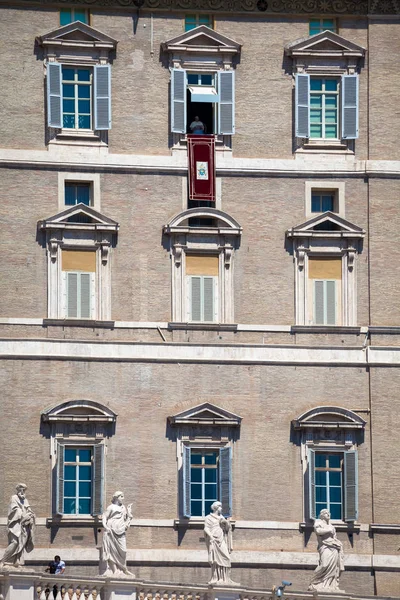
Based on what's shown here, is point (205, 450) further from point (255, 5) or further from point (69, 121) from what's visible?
point (255, 5)

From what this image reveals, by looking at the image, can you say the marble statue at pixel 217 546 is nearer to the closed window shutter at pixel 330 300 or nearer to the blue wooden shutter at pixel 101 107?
the closed window shutter at pixel 330 300

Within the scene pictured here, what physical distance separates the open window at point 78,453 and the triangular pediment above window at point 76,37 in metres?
9.15

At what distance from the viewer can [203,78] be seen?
74.1 metres

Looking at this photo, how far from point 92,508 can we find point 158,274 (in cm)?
623

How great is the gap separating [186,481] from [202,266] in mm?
5579

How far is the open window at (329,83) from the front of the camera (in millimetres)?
74062

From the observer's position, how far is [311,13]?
245 ft

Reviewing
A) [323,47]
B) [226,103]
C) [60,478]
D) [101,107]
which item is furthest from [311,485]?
[323,47]

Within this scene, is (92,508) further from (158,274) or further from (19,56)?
(19,56)

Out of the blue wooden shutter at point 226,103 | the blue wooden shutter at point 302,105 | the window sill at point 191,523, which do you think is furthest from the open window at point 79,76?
the window sill at point 191,523

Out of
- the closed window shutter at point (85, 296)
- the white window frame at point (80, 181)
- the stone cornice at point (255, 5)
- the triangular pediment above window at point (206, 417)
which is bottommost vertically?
the triangular pediment above window at point (206, 417)

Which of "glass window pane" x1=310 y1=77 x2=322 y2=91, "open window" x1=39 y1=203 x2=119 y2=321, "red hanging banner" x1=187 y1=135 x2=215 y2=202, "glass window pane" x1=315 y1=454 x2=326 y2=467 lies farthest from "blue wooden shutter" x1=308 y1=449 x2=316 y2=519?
"glass window pane" x1=310 y1=77 x2=322 y2=91

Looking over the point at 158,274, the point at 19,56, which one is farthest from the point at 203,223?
the point at 19,56

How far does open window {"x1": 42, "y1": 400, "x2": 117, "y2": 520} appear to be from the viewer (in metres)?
71.6
